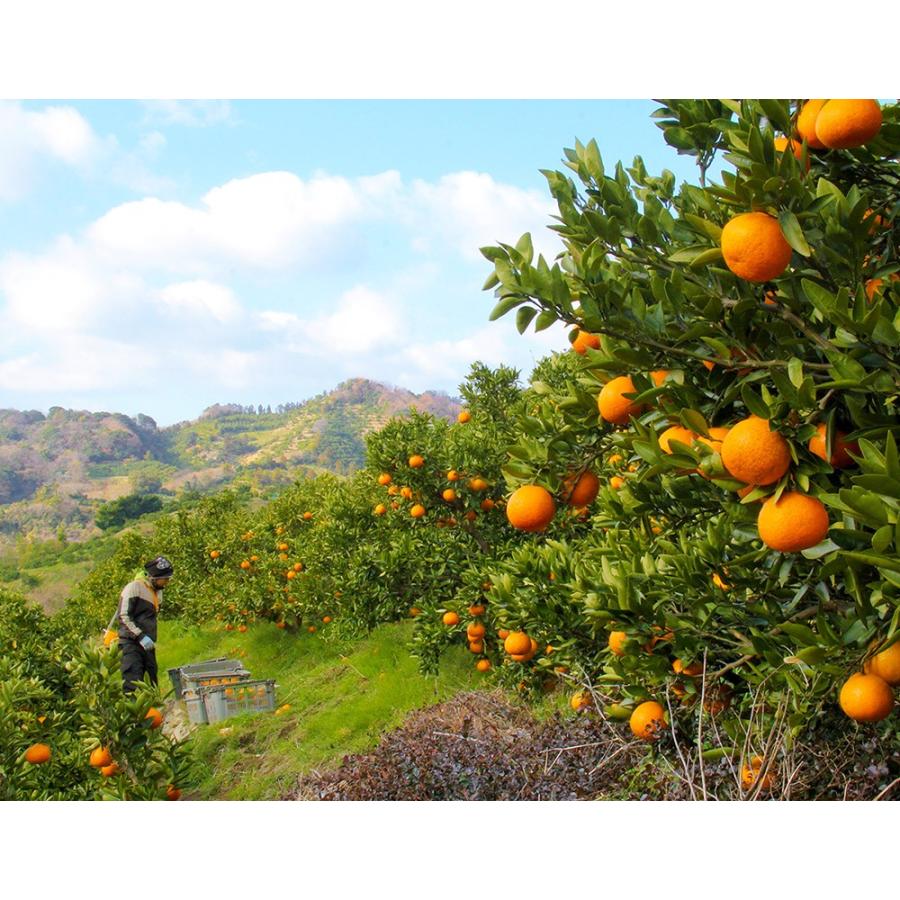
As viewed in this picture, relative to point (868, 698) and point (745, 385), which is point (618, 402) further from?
point (868, 698)

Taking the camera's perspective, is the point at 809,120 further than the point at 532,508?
No

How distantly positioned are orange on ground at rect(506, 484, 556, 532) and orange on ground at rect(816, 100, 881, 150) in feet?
2.50

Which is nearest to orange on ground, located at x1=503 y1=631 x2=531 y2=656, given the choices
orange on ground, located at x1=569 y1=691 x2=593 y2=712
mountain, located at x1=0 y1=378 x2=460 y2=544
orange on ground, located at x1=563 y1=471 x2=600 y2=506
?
orange on ground, located at x1=569 y1=691 x2=593 y2=712

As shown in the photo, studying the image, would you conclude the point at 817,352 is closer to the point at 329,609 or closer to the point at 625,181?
the point at 625,181

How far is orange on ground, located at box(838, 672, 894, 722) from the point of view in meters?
1.27

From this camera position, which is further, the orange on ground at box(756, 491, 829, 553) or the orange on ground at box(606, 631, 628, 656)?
the orange on ground at box(606, 631, 628, 656)

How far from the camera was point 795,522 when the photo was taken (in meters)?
1.16

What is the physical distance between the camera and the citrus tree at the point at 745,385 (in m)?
1.13

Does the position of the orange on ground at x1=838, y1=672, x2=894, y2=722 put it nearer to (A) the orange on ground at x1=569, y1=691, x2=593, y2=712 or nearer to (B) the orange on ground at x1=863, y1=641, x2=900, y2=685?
(B) the orange on ground at x1=863, y1=641, x2=900, y2=685

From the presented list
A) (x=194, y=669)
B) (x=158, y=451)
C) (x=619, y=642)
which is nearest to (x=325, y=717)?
(x=194, y=669)

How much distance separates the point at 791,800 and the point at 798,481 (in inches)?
47.1

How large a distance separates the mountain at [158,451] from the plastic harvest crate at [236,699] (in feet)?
40.9

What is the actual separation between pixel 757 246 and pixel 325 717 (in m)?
5.67

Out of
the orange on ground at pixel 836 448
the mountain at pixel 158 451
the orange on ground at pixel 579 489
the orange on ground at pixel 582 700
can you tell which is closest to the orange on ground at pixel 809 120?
the orange on ground at pixel 836 448
